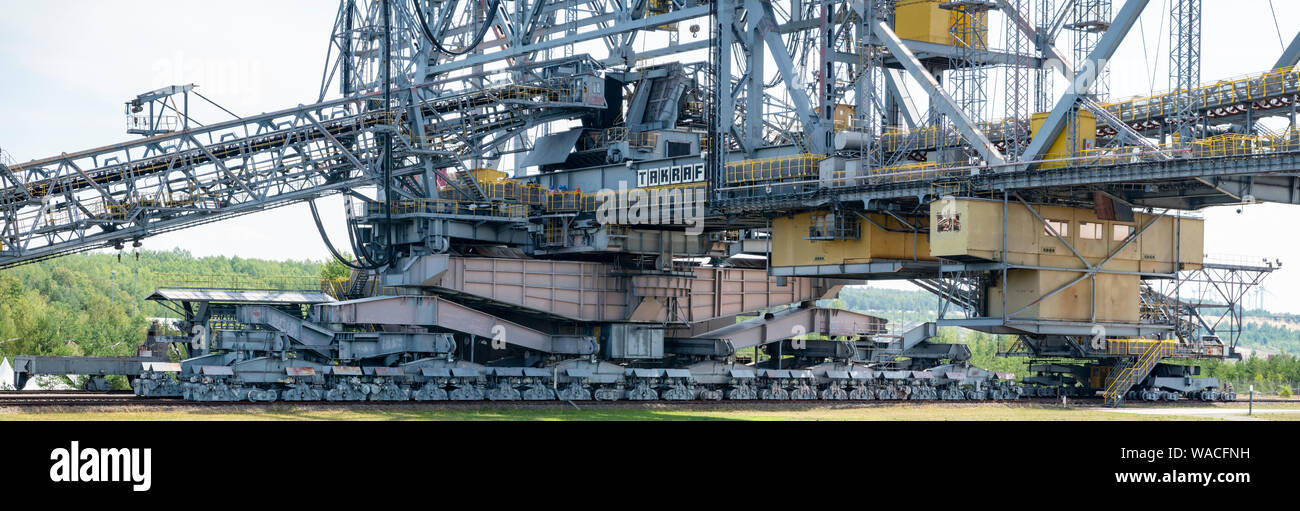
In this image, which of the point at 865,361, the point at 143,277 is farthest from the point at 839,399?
the point at 143,277

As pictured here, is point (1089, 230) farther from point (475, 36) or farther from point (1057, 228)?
point (475, 36)

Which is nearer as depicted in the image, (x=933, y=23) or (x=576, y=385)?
(x=933, y=23)

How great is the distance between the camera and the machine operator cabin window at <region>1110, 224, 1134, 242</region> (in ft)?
145

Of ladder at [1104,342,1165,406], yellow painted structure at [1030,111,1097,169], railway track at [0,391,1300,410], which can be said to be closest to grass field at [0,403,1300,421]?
railway track at [0,391,1300,410]

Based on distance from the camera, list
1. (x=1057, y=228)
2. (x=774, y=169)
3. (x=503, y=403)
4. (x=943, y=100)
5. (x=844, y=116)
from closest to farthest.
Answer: (x=943, y=100) < (x=1057, y=228) < (x=503, y=403) < (x=844, y=116) < (x=774, y=169)

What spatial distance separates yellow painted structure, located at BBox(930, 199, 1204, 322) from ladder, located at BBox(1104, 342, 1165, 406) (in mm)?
6748

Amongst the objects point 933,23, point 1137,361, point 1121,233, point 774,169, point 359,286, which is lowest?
point 1137,361

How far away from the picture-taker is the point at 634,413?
4366 cm

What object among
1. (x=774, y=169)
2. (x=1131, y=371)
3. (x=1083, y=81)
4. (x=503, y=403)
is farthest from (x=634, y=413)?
(x=1131, y=371)

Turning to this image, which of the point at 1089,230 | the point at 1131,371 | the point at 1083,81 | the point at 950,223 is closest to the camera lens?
the point at 1083,81

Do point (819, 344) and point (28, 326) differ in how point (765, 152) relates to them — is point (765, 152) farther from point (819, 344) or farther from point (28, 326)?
point (28, 326)

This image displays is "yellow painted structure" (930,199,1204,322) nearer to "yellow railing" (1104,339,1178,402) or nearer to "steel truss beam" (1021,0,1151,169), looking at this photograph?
"steel truss beam" (1021,0,1151,169)

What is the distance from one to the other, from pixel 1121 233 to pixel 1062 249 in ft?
8.34

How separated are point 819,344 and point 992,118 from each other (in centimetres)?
1424
